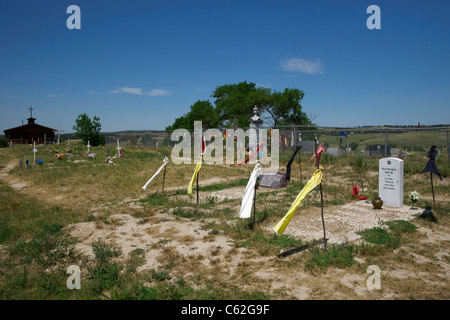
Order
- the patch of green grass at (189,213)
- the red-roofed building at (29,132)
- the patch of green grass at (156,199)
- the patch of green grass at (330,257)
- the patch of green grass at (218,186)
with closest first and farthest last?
the patch of green grass at (330,257) < the patch of green grass at (189,213) < the patch of green grass at (156,199) < the patch of green grass at (218,186) < the red-roofed building at (29,132)

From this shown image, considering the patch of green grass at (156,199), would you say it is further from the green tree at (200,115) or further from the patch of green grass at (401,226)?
the green tree at (200,115)

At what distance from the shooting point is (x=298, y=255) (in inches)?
221

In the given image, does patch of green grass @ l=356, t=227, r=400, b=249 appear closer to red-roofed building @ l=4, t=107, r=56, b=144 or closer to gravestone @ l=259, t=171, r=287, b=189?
gravestone @ l=259, t=171, r=287, b=189

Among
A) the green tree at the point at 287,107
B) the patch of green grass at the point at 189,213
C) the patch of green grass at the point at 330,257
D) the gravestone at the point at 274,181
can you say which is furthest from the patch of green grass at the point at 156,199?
the green tree at the point at 287,107

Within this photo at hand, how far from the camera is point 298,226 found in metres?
7.38

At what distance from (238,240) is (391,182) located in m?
5.41

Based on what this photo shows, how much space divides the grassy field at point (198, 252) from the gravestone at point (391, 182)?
1021 mm

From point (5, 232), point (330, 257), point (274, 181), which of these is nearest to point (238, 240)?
point (330, 257)

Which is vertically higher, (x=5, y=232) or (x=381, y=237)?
(x=381, y=237)

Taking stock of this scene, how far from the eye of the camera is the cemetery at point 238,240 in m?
4.58

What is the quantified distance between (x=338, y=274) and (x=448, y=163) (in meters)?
13.7

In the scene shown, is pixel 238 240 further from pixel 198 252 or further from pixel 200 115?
pixel 200 115
